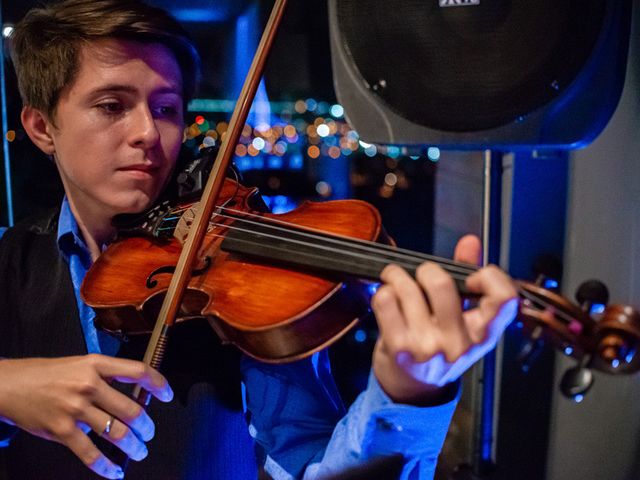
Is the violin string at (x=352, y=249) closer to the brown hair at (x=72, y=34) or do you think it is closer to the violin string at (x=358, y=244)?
the violin string at (x=358, y=244)

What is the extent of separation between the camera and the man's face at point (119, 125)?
1.07 m

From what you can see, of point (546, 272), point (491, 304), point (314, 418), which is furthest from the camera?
point (314, 418)

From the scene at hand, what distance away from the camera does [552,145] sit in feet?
2.95

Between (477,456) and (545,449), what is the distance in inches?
19.3

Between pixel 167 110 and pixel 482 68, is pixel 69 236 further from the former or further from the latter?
pixel 482 68

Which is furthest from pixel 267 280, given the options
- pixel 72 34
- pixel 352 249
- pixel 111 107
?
pixel 72 34

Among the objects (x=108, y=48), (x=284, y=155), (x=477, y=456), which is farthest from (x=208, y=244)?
(x=284, y=155)

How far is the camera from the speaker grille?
0.84m

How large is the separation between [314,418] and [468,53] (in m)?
0.61

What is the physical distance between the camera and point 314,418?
956 mm

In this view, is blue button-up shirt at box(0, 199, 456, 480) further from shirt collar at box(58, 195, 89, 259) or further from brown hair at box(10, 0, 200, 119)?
brown hair at box(10, 0, 200, 119)

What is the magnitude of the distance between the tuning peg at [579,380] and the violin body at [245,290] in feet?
0.86

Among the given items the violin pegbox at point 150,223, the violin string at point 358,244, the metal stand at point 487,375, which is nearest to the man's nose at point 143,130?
the violin pegbox at point 150,223

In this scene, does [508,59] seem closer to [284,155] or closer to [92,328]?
[92,328]
